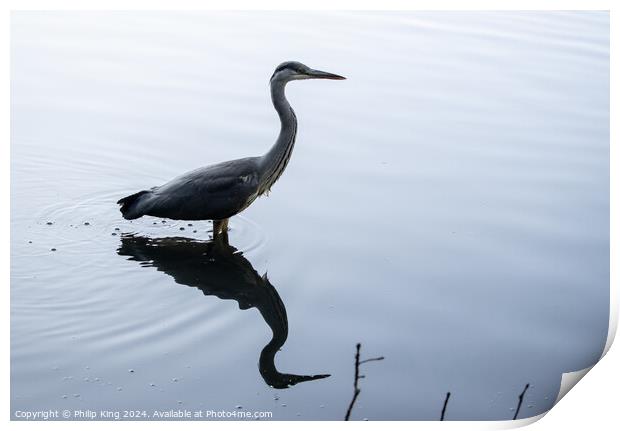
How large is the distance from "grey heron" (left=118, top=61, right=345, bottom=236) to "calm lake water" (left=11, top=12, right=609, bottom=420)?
19 centimetres

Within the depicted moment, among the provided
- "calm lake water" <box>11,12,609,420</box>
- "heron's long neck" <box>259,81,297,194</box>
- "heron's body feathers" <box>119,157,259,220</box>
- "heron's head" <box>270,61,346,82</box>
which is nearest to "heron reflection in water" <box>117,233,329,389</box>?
"calm lake water" <box>11,12,609,420</box>

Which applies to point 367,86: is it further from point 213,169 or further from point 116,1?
point 116,1

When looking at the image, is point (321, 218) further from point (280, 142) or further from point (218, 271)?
point (218, 271)

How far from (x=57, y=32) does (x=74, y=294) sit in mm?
3526

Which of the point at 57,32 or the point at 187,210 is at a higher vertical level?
the point at 57,32

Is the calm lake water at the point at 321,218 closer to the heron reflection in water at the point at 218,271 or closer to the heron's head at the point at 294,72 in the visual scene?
the heron reflection in water at the point at 218,271

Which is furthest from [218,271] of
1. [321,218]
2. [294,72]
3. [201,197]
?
[294,72]

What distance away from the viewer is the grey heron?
592 centimetres

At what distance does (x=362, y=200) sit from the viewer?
6418 millimetres

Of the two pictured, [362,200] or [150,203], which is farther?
[362,200]

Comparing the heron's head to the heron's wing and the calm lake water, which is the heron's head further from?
the calm lake water

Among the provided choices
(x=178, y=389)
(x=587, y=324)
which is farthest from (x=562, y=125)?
(x=178, y=389)

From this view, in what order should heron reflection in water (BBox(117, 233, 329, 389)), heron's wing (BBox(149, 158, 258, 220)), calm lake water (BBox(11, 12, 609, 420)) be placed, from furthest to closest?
heron's wing (BBox(149, 158, 258, 220)), heron reflection in water (BBox(117, 233, 329, 389)), calm lake water (BBox(11, 12, 609, 420))

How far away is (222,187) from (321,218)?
74cm
